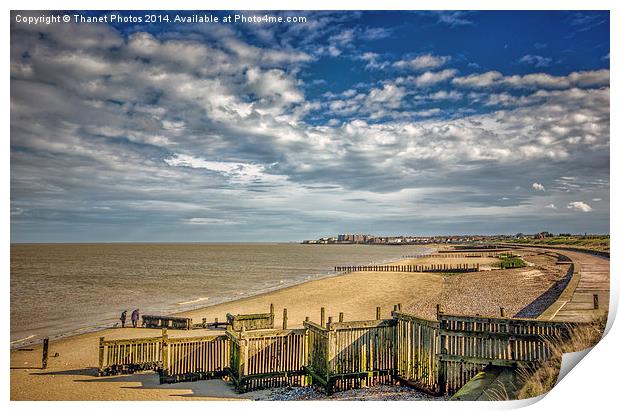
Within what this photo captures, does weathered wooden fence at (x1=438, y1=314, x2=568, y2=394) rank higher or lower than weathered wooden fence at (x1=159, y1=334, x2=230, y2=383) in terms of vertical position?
higher

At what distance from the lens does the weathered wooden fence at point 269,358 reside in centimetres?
1144

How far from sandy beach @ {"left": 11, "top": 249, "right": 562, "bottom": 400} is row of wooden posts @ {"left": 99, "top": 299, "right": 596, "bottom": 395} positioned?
602 millimetres

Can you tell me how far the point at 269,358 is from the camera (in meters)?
11.6

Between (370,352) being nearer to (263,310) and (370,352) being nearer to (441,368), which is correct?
(441,368)

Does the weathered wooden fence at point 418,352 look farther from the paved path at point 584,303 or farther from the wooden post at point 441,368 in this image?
the paved path at point 584,303

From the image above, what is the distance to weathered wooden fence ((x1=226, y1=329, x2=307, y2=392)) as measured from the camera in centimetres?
1144

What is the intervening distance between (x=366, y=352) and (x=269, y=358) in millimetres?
2548

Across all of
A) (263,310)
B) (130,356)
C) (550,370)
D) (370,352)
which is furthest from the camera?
(263,310)

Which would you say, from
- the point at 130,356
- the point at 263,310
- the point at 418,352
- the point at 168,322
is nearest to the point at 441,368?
the point at 418,352

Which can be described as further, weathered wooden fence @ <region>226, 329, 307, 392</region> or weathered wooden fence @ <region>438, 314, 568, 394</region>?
weathered wooden fence @ <region>226, 329, 307, 392</region>

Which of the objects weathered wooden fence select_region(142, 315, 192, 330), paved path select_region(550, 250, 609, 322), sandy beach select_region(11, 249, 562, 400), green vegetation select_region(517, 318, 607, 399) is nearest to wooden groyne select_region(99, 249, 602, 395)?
green vegetation select_region(517, 318, 607, 399)

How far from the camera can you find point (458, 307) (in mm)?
26859

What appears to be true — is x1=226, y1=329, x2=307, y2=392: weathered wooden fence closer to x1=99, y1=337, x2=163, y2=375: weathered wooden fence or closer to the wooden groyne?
the wooden groyne
